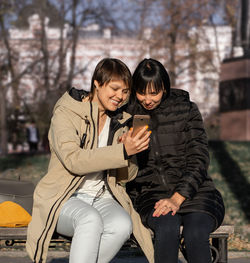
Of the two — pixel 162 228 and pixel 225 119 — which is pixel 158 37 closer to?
pixel 225 119

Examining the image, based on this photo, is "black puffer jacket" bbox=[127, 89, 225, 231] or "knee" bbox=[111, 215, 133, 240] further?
"black puffer jacket" bbox=[127, 89, 225, 231]

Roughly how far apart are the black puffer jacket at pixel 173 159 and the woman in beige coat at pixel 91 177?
17cm

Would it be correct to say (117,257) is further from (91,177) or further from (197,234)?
(197,234)

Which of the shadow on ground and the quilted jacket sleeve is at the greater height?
→ the quilted jacket sleeve

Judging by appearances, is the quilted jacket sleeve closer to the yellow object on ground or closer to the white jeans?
the white jeans

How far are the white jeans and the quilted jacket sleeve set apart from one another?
45 centimetres

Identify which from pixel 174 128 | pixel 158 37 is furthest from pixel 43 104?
pixel 174 128

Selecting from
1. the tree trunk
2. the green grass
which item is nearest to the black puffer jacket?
the green grass

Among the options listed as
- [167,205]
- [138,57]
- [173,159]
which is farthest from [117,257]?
[138,57]

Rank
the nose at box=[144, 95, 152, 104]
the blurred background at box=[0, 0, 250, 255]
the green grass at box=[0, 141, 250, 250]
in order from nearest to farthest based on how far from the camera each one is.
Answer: the nose at box=[144, 95, 152, 104], the green grass at box=[0, 141, 250, 250], the blurred background at box=[0, 0, 250, 255]

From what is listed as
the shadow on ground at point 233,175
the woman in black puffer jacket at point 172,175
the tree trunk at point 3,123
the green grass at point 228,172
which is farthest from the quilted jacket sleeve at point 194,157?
the tree trunk at point 3,123

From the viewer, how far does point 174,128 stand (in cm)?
Result: 405

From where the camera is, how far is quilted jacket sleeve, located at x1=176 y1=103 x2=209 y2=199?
3.84 meters

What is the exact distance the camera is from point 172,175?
3982 mm
